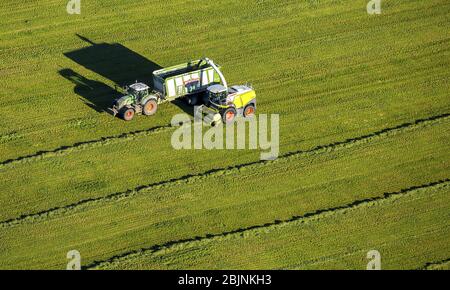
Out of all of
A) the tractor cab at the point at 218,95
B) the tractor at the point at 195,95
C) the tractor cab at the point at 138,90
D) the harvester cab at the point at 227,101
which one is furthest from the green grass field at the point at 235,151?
the tractor cab at the point at 218,95

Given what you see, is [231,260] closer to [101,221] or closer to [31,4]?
[101,221]

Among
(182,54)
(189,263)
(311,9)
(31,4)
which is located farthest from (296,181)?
(31,4)

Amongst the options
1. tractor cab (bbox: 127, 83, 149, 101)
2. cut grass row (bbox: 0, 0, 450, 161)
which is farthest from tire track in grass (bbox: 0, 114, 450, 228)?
tractor cab (bbox: 127, 83, 149, 101)

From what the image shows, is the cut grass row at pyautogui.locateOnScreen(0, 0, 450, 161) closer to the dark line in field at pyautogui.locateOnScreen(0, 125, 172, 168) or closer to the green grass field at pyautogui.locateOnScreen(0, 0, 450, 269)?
the green grass field at pyautogui.locateOnScreen(0, 0, 450, 269)

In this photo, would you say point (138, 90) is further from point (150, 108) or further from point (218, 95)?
point (218, 95)

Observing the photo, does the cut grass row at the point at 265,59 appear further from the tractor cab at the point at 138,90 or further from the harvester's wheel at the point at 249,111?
the tractor cab at the point at 138,90

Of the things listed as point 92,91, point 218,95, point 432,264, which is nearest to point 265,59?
point 218,95
